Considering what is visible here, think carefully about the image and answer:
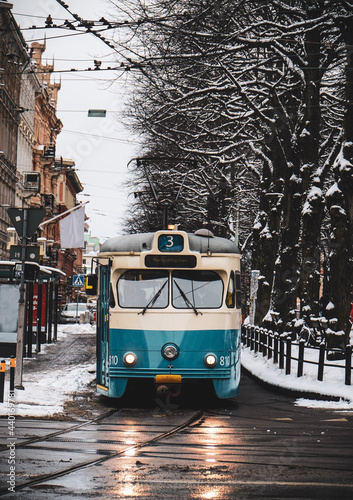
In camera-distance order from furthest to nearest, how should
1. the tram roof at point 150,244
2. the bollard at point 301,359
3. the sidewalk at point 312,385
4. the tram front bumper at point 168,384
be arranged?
the bollard at point 301,359
the sidewalk at point 312,385
the tram roof at point 150,244
the tram front bumper at point 168,384

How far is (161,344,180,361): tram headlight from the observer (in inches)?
616

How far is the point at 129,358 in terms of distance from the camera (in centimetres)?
1576

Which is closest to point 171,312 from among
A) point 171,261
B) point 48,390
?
point 171,261

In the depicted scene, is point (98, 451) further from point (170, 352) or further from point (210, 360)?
point (210, 360)

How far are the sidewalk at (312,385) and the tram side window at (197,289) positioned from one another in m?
2.45

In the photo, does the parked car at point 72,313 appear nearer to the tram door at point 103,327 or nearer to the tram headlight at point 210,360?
the tram door at point 103,327

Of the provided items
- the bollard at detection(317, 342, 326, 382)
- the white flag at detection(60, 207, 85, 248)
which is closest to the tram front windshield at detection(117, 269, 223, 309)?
→ the bollard at detection(317, 342, 326, 382)

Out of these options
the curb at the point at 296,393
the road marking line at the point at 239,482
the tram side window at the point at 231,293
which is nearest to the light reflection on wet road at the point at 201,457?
the road marking line at the point at 239,482

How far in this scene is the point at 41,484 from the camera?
8.39 metres

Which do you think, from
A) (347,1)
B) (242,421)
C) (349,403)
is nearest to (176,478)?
A: (242,421)

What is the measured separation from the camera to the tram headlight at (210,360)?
15.8 metres

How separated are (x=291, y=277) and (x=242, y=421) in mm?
14585

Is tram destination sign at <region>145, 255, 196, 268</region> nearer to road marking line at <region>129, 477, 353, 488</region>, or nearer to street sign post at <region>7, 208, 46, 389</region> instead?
street sign post at <region>7, 208, 46, 389</region>

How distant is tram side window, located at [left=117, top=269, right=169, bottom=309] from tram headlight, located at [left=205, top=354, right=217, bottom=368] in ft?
3.42
